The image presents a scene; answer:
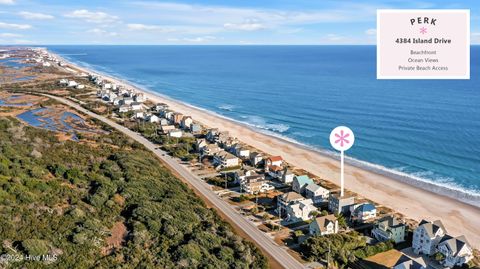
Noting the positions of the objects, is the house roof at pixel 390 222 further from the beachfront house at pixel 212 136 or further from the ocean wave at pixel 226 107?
the ocean wave at pixel 226 107

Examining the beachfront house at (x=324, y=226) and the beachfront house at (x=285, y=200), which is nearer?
the beachfront house at (x=324, y=226)

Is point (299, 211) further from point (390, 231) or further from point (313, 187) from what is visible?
point (390, 231)

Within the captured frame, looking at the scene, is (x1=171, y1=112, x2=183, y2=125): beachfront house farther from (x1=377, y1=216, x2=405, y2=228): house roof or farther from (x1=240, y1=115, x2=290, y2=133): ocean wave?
(x1=377, y1=216, x2=405, y2=228): house roof

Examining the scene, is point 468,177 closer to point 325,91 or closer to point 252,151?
point 252,151

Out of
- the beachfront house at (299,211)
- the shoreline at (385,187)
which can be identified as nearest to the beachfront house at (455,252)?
the shoreline at (385,187)

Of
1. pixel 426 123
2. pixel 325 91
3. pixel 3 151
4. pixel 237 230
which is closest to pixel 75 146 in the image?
pixel 3 151

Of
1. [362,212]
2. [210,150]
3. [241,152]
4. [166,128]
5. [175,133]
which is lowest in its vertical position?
[362,212]

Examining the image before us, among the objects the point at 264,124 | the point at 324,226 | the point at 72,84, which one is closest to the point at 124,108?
the point at 264,124

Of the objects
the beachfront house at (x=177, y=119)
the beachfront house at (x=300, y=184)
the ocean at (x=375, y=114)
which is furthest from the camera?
the beachfront house at (x=177, y=119)
